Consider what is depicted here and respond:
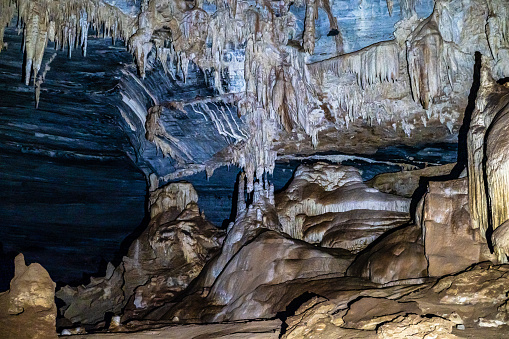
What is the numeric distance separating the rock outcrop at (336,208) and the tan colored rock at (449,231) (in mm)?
3468

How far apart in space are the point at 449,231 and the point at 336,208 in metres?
6.35

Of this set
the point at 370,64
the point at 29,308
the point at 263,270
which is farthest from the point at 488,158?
the point at 29,308

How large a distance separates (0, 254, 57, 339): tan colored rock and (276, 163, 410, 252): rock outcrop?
24.9ft

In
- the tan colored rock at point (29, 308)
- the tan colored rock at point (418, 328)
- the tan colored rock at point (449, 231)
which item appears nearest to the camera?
the tan colored rock at point (418, 328)

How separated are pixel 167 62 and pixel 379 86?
5412 mm

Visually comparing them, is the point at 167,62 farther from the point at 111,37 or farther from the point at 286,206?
the point at 286,206

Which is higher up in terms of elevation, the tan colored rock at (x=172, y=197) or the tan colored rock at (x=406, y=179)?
the tan colored rock at (x=406, y=179)

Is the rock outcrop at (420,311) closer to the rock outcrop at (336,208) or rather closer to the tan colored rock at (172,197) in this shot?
the rock outcrop at (336,208)

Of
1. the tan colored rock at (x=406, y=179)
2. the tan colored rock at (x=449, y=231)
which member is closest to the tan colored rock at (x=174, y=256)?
the tan colored rock at (x=406, y=179)

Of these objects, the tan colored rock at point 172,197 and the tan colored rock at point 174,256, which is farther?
the tan colored rock at point 172,197

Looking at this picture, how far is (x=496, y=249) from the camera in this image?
6.78m

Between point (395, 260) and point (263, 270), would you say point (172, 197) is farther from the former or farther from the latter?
point (395, 260)

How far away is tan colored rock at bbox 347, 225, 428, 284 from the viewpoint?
8.37 metres

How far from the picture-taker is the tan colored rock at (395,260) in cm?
837
